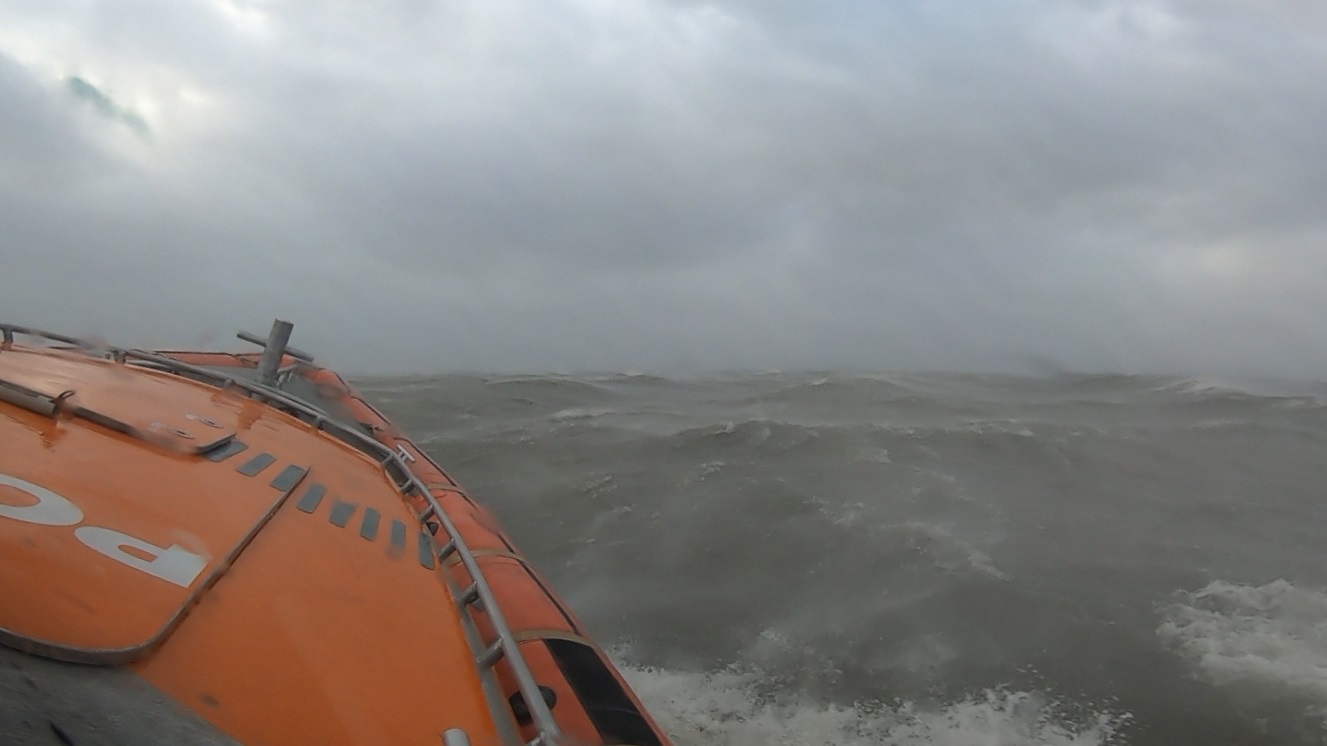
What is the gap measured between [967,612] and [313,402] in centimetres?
622

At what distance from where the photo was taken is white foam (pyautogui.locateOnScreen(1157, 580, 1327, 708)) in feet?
19.9

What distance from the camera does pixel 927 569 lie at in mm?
7977

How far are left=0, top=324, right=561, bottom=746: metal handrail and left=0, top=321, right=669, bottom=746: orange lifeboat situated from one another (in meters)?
0.01

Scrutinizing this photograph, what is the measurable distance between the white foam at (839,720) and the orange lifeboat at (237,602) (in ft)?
6.48

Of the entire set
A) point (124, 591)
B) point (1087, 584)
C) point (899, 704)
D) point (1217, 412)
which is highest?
point (1217, 412)

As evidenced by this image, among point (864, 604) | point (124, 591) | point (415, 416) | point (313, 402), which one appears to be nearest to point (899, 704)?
point (864, 604)

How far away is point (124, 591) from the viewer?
1.93 m

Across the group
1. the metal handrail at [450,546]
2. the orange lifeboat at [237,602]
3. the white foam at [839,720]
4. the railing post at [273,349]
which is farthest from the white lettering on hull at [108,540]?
the railing post at [273,349]

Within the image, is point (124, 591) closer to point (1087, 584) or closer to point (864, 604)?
point (864, 604)

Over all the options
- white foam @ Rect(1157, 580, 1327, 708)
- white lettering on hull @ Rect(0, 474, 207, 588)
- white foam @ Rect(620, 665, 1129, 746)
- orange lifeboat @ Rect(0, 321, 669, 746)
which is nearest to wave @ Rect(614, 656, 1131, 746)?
white foam @ Rect(620, 665, 1129, 746)

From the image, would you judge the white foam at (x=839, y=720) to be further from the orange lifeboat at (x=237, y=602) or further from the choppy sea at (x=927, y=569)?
the orange lifeboat at (x=237, y=602)

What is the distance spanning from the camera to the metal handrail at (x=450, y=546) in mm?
2047

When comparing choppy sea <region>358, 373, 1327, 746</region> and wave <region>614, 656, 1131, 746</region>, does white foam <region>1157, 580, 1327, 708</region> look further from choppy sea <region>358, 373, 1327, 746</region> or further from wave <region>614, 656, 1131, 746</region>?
wave <region>614, 656, 1131, 746</region>

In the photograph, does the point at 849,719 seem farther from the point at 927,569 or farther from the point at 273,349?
the point at 273,349
